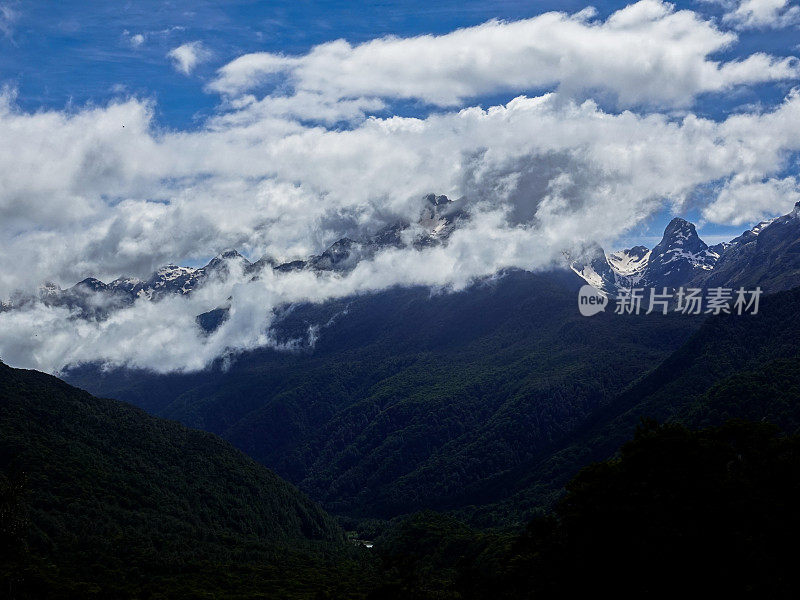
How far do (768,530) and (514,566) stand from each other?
1964 inches

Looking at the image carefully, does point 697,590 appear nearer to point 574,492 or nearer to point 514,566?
point 574,492

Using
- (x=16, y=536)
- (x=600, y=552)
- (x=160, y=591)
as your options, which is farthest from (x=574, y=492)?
(x=160, y=591)

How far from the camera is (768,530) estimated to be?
92812mm

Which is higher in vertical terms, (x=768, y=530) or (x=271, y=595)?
(x=768, y=530)

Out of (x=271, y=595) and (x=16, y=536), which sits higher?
(x=16, y=536)

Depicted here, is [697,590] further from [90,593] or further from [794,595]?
[90,593]

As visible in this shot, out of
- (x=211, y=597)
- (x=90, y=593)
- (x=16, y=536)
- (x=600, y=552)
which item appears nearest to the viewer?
(x=600, y=552)

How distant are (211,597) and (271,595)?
17.5 m

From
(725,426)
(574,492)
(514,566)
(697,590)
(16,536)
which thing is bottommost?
(16,536)

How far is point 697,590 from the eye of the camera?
8731cm

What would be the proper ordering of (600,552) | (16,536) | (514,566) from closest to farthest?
(600,552) < (514,566) < (16,536)

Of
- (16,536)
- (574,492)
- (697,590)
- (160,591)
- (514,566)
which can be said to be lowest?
(160,591)

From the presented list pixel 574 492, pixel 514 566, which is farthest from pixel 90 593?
pixel 574 492

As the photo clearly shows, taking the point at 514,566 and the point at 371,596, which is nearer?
the point at 371,596
